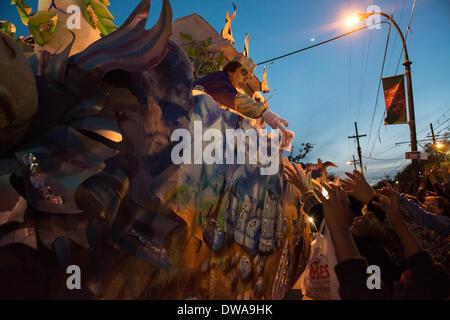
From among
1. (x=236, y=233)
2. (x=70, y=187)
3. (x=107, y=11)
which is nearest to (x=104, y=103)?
(x=70, y=187)

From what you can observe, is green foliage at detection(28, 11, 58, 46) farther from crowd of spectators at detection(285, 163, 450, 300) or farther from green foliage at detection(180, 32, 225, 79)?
green foliage at detection(180, 32, 225, 79)

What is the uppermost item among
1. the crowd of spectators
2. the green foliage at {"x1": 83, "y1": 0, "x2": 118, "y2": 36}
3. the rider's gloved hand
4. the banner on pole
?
the banner on pole

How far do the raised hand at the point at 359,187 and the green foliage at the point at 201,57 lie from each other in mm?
2583

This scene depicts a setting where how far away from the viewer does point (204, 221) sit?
1.69 metres

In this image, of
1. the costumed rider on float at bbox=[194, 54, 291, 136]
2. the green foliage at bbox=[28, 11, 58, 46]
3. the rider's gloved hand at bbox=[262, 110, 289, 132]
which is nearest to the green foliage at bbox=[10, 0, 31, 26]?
the green foliage at bbox=[28, 11, 58, 46]

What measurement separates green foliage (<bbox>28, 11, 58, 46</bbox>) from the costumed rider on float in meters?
1.10

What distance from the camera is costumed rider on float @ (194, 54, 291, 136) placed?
2.44m

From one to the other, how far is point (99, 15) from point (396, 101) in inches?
345

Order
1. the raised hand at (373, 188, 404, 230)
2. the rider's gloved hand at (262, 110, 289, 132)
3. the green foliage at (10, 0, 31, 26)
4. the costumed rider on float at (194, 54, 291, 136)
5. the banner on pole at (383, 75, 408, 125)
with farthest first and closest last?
the banner on pole at (383, 75, 408, 125)
the rider's gloved hand at (262, 110, 289, 132)
the costumed rider on float at (194, 54, 291, 136)
the green foliage at (10, 0, 31, 26)
the raised hand at (373, 188, 404, 230)

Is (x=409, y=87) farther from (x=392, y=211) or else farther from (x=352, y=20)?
(x=392, y=211)

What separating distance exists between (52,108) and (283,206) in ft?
8.08

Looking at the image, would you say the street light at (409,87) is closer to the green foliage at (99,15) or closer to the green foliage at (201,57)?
the green foliage at (201,57)

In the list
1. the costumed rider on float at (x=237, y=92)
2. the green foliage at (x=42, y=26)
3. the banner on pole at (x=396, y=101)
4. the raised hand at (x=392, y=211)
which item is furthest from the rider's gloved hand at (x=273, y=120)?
the banner on pole at (x=396, y=101)

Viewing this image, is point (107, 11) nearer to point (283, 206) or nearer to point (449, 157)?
point (283, 206)
